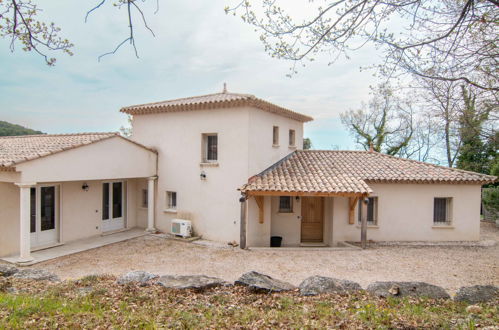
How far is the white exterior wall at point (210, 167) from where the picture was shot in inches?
517

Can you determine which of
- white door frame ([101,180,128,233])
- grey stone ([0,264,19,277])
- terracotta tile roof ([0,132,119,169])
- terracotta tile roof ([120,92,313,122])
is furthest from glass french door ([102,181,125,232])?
grey stone ([0,264,19,277])

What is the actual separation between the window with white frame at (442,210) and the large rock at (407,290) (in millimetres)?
9590

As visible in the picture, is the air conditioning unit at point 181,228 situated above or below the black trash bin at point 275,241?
above

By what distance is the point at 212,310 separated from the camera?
196 inches

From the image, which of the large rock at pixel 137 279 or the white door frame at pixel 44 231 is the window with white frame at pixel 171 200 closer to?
the white door frame at pixel 44 231

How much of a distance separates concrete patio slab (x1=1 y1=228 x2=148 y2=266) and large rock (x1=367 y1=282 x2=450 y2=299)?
33.4ft

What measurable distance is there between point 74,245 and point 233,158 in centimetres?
700

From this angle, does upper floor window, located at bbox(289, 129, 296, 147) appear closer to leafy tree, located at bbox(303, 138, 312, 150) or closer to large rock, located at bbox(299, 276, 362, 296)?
large rock, located at bbox(299, 276, 362, 296)

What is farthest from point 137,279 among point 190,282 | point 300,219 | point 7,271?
point 300,219

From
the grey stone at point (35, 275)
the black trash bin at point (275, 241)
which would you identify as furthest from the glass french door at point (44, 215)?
the black trash bin at point (275, 241)

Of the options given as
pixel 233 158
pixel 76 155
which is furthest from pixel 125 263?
pixel 233 158

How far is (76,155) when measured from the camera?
1140 centimetres

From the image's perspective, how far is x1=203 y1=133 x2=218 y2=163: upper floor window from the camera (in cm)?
1401

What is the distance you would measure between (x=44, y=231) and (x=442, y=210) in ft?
54.4
